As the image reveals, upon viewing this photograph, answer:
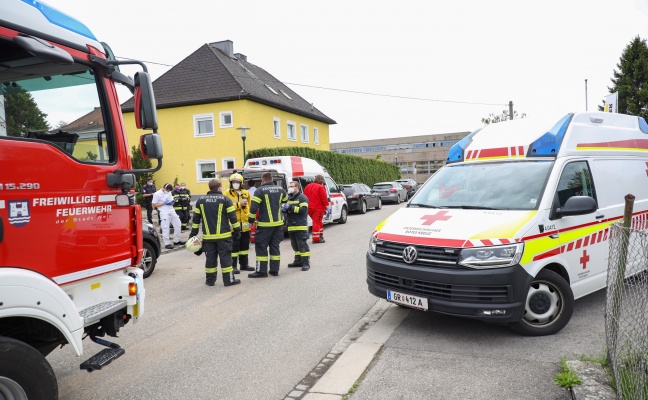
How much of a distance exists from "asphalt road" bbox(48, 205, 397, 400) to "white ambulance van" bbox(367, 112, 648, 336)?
110cm

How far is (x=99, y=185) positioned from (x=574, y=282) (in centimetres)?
472

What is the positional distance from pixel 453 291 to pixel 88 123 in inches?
136

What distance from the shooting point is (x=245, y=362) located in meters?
4.15

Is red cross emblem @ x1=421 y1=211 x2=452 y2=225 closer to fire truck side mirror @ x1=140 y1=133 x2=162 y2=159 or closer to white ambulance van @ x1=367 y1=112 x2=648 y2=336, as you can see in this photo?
white ambulance van @ x1=367 y1=112 x2=648 y2=336

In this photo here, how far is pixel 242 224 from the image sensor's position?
8.77 metres

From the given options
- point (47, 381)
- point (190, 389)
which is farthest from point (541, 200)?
point (47, 381)

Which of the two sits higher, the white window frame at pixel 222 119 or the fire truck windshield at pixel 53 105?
the white window frame at pixel 222 119

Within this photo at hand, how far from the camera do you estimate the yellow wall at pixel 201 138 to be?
25859mm

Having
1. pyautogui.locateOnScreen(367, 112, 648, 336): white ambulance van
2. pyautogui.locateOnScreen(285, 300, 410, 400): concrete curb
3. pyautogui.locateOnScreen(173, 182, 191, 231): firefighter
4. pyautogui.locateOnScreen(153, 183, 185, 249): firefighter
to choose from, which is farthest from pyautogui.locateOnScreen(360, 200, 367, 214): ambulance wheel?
pyautogui.locateOnScreen(285, 300, 410, 400): concrete curb

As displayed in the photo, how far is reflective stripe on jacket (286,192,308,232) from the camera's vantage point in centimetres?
864

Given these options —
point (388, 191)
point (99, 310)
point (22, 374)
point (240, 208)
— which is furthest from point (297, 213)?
point (388, 191)

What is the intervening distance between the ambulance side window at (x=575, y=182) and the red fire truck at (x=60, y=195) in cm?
416

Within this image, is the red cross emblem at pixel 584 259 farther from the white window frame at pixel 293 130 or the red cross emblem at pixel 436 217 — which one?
the white window frame at pixel 293 130

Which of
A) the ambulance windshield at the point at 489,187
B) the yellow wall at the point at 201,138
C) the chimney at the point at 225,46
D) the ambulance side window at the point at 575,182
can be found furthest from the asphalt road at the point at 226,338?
the chimney at the point at 225,46
